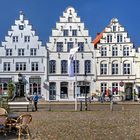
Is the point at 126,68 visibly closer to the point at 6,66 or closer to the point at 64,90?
the point at 64,90

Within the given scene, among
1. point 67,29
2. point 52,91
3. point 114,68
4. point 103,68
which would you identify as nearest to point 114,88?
point 114,68

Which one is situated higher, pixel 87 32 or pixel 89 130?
pixel 87 32

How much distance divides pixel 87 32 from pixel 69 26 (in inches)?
108

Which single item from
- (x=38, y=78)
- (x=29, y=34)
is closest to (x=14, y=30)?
(x=29, y=34)

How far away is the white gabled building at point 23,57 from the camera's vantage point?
2697 inches

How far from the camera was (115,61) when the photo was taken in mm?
69188

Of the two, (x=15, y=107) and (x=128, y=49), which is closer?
(x=15, y=107)

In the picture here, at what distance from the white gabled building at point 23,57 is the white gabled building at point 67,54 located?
1.42 metres

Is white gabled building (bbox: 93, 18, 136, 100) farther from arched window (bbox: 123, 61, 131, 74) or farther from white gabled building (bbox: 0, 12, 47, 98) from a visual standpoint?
white gabled building (bbox: 0, 12, 47, 98)

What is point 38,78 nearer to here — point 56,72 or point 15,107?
Answer: point 56,72

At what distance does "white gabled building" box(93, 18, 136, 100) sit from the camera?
68625 mm

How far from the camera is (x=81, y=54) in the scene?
228ft

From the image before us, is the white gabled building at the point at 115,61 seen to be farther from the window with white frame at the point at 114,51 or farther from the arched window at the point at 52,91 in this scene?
→ the arched window at the point at 52,91

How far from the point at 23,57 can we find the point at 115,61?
1304 cm
